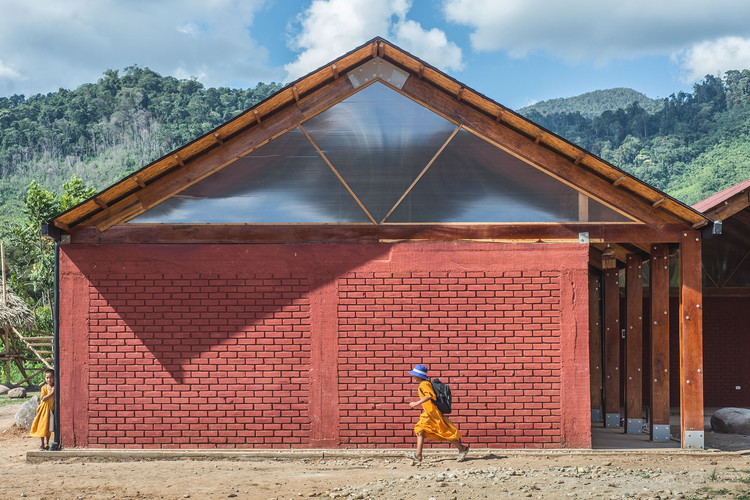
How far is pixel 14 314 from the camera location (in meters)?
28.3

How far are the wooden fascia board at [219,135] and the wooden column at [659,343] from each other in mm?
6123

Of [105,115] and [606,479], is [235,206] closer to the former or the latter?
[606,479]

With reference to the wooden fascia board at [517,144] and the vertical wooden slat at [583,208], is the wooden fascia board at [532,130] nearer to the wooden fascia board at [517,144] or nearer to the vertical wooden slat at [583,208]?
the wooden fascia board at [517,144]

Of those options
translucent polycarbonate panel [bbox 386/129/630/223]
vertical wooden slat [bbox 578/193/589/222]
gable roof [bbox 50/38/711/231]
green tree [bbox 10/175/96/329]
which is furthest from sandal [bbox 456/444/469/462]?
green tree [bbox 10/175/96/329]

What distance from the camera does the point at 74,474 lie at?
440 inches

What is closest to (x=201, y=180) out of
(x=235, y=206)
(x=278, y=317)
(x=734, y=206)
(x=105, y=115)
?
(x=235, y=206)

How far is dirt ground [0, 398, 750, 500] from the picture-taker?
30.8 ft

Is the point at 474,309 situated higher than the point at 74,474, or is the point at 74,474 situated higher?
the point at 474,309

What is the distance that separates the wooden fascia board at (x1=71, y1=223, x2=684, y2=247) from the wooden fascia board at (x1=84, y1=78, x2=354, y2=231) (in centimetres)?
39

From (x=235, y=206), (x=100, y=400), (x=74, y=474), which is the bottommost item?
(x=74, y=474)

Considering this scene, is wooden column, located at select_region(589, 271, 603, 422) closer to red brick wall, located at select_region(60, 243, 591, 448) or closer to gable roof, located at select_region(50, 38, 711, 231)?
gable roof, located at select_region(50, 38, 711, 231)

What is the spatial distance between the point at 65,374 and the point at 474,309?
20.9 ft

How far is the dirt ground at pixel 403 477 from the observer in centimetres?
940

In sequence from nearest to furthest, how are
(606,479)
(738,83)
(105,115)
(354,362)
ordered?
(606,479)
(354,362)
(738,83)
(105,115)
